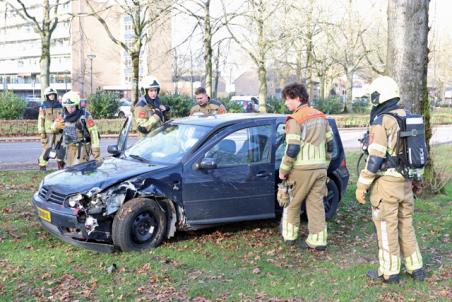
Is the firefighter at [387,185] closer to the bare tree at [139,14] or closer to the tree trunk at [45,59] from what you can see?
the bare tree at [139,14]

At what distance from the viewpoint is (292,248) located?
5.97 metres

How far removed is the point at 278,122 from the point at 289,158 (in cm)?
118

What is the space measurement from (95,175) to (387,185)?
3.14m

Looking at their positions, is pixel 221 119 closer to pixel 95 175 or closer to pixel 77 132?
pixel 95 175

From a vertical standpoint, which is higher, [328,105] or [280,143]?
[328,105]

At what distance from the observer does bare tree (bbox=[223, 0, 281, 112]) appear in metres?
24.6

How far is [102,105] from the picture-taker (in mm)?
25578

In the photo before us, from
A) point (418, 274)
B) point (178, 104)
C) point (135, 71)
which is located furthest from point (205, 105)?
point (178, 104)

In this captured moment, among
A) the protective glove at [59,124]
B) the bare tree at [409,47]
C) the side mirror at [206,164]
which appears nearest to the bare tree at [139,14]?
the protective glove at [59,124]

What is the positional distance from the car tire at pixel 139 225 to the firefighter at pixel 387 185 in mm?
2240

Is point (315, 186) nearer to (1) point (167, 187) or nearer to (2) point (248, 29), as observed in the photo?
(1) point (167, 187)

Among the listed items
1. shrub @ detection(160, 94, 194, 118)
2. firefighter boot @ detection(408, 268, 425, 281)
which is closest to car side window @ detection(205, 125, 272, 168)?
firefighter boot @ detection(408, 268, 425, 281)

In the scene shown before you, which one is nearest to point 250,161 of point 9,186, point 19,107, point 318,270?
point 318,270

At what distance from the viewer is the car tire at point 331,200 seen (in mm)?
7105
